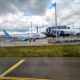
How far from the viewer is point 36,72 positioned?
12.3m

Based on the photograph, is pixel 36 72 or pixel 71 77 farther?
pixel 36 72

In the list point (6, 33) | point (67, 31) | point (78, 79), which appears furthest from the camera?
point (67, 31)

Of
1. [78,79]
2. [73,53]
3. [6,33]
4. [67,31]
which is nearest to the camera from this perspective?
[78,79]

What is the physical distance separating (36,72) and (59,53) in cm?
1020

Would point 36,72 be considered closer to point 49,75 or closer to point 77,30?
point 49,75

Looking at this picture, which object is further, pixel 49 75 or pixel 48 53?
pixel 48 53

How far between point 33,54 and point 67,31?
58952 millimetres

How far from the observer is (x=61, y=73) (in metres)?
11.9

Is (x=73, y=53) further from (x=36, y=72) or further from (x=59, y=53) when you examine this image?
(x=36, y=72)

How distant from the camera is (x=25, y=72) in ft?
41.0

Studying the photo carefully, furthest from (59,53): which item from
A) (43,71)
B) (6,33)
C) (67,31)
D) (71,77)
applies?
(67,31)

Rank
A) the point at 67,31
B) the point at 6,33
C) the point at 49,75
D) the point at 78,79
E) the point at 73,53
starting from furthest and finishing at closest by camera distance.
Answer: the point at 67,31, the point at 6,33, the point at 73,53, the point at 49,75, the point at 78,79

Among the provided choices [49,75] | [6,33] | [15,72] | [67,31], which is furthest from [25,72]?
[67,31]

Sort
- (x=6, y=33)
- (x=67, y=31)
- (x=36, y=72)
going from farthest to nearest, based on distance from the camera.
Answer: (x=67, y=31)
(x=6, y=33)
(x=36, y=72)
